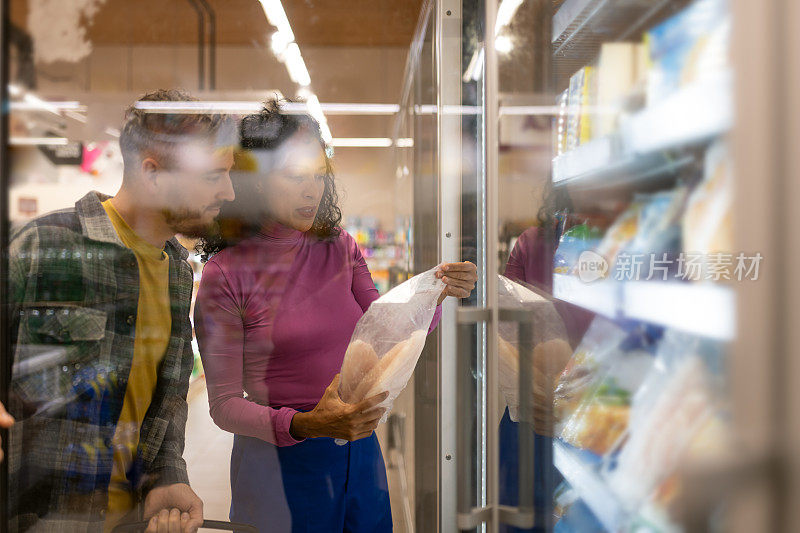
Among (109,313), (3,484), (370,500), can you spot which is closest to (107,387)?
(109,313)

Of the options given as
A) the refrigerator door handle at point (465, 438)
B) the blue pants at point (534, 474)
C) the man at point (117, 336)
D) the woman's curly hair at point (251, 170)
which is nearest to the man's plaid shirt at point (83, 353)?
the man at point (117, 336)

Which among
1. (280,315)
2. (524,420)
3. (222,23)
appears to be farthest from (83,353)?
(524,420)

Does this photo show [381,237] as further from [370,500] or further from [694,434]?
[694,434]

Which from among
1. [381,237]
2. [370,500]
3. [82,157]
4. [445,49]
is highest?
[445,49]

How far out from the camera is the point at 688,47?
67 cm

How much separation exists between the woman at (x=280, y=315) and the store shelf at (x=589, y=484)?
17.0 inches

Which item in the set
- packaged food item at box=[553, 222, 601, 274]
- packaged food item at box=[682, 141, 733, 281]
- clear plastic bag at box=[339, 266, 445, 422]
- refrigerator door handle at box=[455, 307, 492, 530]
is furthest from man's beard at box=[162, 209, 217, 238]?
packaged food item at box=[682, 141, 733, 281]

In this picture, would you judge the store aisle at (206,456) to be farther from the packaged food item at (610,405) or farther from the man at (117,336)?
the packaged food item at (610,405)

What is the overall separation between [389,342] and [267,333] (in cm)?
29

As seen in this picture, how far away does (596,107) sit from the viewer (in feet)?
3.02

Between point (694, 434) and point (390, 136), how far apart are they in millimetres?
956

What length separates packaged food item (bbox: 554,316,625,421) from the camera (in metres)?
0.92

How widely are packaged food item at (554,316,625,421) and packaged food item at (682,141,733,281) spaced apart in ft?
0.76

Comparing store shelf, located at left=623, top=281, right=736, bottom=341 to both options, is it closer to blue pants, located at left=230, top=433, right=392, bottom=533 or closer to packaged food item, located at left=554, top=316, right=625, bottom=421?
packaged food item, located at left=554, top=316, right=625, bottom=421
